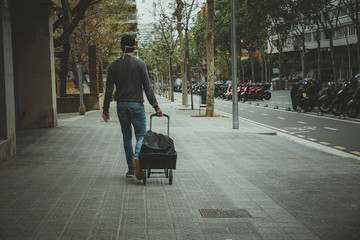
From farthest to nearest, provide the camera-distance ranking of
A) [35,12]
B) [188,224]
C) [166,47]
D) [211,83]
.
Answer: [166,47], [211,83], [35,12], [188,224]

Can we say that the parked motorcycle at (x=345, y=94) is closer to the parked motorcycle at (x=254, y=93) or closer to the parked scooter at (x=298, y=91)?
the parked scooter at (x=298, y=91)

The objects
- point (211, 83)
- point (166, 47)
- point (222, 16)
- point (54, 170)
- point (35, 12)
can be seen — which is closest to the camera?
point (54, 170)

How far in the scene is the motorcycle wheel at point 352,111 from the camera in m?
19.7

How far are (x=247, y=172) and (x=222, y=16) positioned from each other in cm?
5281

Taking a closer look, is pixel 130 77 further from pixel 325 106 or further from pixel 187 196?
pixel 325 106

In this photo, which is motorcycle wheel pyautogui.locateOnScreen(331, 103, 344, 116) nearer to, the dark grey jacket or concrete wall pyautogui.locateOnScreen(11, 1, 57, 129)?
concrete wall pyautogui.locateOnScreen(11, 1, 57, 129)

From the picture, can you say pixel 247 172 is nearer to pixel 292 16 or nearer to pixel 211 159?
pixel 211 159

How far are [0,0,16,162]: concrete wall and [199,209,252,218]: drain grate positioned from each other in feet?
15.9

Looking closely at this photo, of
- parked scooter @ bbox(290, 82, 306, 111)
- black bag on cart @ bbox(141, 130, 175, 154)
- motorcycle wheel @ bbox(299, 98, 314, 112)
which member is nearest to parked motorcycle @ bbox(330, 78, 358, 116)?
motorcycle wheel @ bbox(299, 98, 314, 112)

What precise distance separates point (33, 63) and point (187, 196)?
10.6 meters

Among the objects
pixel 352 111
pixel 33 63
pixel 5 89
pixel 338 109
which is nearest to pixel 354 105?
pixel 352 111

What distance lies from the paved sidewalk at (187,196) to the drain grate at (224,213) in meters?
0.01

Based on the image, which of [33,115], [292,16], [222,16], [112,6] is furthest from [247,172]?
[222,16]

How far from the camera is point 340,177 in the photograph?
309 inches
